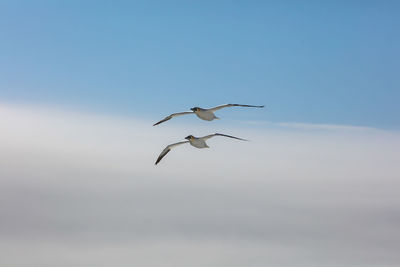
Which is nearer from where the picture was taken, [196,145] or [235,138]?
[235,138]

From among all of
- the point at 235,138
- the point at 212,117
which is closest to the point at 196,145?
the point at 212,117

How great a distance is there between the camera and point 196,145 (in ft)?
195

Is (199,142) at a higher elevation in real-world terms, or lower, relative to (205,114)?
lower

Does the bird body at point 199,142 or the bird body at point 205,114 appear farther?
the bird body at point 199,142

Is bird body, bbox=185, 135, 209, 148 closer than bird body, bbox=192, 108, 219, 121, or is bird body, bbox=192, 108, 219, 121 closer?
bird body, bbox=192, 108, 219, 121

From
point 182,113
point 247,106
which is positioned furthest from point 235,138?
point 182,113

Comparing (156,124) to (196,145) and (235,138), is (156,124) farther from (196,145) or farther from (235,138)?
Answer: (235,138)

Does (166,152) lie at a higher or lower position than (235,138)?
higher

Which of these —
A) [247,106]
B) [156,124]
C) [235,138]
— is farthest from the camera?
[156,124]

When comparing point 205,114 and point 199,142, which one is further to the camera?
point 199,142

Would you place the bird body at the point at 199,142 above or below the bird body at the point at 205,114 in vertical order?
below

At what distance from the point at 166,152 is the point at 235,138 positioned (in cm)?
1403

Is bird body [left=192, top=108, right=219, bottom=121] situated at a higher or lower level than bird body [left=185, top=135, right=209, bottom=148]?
higher

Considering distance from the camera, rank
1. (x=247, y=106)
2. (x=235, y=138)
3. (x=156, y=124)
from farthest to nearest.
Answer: (x=156, y=124) → (x=247, y=106) → (x=235, y=138)
